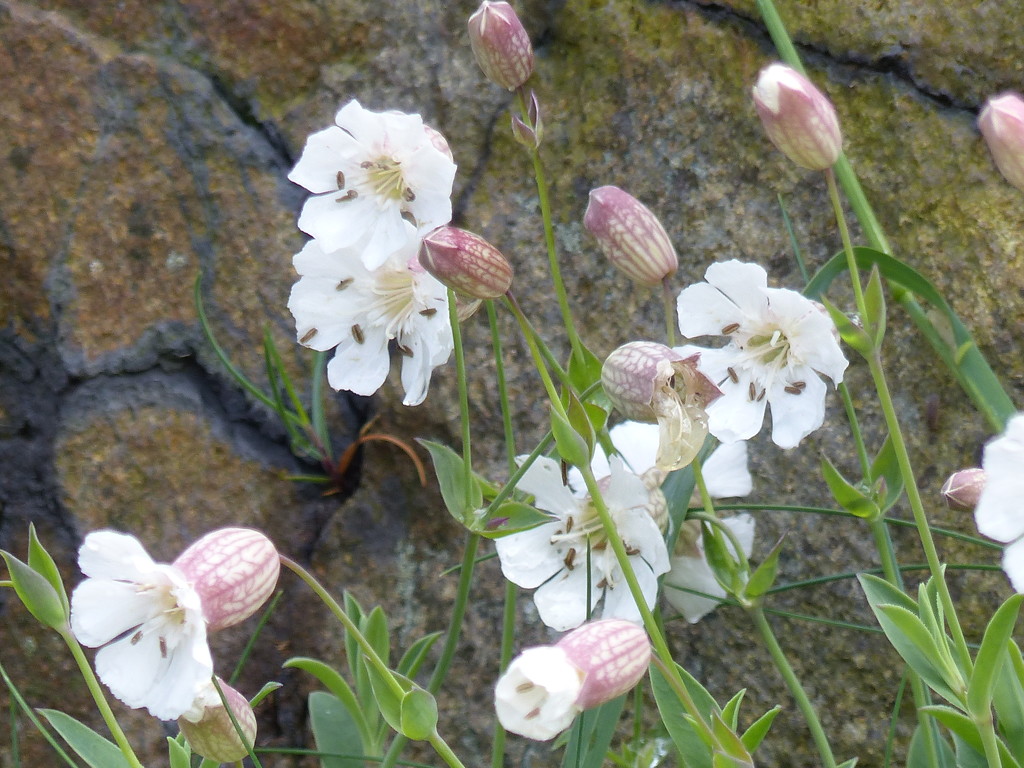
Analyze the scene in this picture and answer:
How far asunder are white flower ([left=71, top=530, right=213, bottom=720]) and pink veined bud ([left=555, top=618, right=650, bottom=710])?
0.78 feet

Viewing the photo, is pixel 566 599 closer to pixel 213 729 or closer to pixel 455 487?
pixel 455 487

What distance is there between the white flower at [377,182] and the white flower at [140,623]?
320 millimetres

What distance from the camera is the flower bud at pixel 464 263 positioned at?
821 mm

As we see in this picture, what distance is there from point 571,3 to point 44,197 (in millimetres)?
755

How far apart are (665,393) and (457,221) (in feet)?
2.24

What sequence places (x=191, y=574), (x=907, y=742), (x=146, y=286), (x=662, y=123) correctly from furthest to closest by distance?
(x=146, y=286), (x=662, y=123), (x=907, y=742), (x=191, y=574)

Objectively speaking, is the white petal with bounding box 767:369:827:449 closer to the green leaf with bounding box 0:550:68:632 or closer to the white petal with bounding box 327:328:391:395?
the white petal with bounding box 327:328:391:395

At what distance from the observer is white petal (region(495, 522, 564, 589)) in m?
0.94

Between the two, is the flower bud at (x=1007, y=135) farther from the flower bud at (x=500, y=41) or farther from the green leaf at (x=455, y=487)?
the green leaf at (x=455, y=487)

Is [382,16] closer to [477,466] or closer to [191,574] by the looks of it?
[477,466]

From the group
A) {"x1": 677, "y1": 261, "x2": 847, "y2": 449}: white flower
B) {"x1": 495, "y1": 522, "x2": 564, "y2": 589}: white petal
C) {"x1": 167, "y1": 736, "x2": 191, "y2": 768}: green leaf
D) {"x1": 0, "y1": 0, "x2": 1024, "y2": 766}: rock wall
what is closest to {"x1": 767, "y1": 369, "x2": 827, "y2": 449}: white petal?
{"x1": 677, "y1": 261, "x2": 847, "y2": 449}: white flower

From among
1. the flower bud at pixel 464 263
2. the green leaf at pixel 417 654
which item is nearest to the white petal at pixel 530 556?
the green leaf at pixel 417 654

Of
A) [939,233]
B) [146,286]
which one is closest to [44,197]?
[146,286]

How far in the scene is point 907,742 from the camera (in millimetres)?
1188
